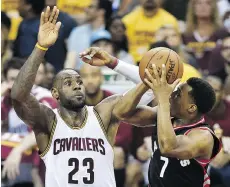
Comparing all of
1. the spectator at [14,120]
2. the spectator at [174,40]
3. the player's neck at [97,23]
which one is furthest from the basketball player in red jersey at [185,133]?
the player's neck at [97,23]

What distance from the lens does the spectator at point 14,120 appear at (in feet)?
30.4

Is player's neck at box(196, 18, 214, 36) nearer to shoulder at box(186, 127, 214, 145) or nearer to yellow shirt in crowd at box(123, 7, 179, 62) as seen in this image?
yellow shirt in crowd at box(123, 7, 179, 62)

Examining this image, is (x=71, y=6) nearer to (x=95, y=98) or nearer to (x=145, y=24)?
(x=145, y=24)

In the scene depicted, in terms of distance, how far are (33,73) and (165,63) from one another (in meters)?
1.12

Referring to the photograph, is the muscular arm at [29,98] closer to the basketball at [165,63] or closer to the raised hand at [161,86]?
the basketball at [165,63]

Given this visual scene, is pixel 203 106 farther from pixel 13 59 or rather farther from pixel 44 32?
pixel 13 59

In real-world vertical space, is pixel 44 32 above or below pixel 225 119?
above

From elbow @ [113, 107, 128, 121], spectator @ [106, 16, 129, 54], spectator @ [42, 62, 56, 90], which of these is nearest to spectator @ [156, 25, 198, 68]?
spectator @ [106, 16, 129, 54]

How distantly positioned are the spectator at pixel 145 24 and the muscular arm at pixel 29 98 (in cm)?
394

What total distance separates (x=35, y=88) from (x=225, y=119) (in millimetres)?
2324

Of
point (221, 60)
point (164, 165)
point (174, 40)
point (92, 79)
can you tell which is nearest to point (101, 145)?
point (164, 165)

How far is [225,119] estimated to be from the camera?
380 inches

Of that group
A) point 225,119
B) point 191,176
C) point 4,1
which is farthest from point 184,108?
point 4,1

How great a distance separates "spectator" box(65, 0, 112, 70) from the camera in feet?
35.2
